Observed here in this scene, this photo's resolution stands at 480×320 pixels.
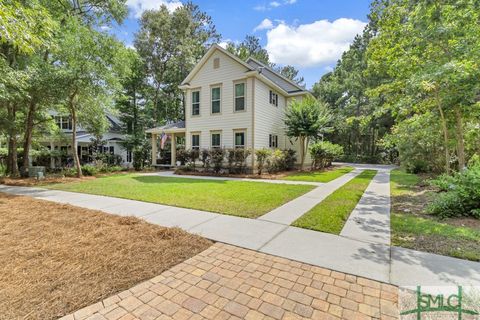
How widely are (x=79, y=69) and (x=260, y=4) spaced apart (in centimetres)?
971

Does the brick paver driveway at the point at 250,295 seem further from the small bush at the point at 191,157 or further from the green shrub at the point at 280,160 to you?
the small bush at the point at 191,157

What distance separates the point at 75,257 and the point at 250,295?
264 centimetres

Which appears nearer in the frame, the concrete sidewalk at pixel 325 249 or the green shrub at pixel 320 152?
the concrete sidewalk at pixel 325 249

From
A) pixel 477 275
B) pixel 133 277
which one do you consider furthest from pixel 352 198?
pixel 133 277

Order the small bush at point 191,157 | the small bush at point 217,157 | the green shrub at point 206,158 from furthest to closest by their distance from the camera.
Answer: the small bush at point 191,157 < the green shrub at point 206,158 < the small bush at point 217,157

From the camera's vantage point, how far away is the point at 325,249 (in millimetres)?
3781

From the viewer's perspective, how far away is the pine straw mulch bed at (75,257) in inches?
98.2

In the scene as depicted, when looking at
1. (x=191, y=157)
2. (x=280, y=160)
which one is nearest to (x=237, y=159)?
(x=280, y=160)

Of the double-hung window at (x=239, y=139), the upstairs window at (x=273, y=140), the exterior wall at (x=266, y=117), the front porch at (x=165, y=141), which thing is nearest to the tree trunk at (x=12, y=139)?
the front porch at (x=165, y=141)

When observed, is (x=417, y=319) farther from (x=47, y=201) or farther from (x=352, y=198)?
(x=47, y=201)

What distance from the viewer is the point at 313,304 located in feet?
8.04

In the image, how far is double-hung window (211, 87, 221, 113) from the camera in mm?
15852

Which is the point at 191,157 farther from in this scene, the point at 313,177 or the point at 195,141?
the point at 313,177

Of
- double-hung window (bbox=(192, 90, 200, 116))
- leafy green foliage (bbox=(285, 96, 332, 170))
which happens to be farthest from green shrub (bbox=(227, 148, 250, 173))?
double-hung window (bbox=(192, 90, 200, 116))
